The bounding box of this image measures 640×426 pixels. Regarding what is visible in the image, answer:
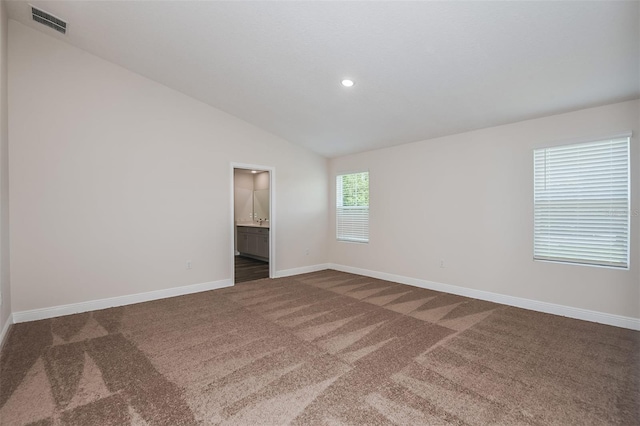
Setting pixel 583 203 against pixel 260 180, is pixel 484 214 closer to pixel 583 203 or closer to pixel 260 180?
pixel 583 203

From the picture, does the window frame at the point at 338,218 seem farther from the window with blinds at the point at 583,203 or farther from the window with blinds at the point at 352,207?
the window with blinds at the point at 583,203

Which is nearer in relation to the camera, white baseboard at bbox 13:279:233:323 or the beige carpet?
the beige carpet

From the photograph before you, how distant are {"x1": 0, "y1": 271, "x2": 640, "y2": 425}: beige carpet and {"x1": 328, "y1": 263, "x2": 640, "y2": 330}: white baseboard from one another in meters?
0.16

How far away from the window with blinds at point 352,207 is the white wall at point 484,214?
0.70 feet

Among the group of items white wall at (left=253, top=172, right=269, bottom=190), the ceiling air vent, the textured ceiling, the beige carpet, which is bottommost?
the beige carpet

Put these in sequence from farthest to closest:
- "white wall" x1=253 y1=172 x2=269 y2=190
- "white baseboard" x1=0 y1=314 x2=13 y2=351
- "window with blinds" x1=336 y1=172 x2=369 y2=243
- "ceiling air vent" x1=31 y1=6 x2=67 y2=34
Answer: "white wall" x1=253 y1=172 x2=269 y2=190
"window with blinds" x1=336 y1=172 x2=369 y2=243
"ceiling air vent" x1=31 y1=6 x2=67 y2=34
"white baseboard" x1=0 y1=314 x2=13 y2=351

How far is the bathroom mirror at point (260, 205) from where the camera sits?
8070 mm

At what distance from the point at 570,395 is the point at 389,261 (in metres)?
3.41

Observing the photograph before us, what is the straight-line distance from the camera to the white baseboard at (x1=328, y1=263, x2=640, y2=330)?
125 inches

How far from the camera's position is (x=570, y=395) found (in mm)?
2016

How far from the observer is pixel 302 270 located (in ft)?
19.8

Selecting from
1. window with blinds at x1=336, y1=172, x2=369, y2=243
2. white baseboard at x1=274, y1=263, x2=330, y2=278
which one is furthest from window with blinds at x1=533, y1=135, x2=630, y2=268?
white baseboard at x1=274, y1=263, x2=330, y2=278

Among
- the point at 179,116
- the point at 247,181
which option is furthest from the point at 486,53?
the point at 247,181

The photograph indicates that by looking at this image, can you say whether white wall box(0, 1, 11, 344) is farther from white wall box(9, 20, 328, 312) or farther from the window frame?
the window frame
